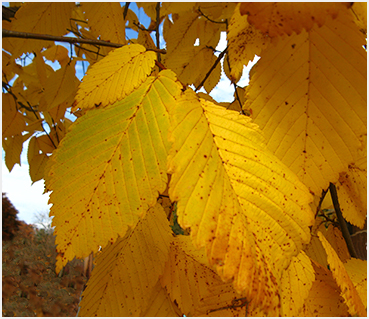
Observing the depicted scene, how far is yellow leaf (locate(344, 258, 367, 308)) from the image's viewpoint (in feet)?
0.99

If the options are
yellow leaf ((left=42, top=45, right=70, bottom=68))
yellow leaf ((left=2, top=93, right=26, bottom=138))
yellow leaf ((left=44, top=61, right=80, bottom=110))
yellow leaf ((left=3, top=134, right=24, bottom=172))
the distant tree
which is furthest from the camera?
the distant tree

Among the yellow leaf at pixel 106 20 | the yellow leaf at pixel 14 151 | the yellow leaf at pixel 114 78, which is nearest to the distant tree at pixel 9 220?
the yellow leaf at pixel 14 151

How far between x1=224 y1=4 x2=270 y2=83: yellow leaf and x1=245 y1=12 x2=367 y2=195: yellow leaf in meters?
0.01

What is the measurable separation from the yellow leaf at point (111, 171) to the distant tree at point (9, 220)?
11.2ft

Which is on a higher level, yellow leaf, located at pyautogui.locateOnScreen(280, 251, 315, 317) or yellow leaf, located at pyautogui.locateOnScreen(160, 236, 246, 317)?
yellow leaf, located at pyautogui.locateOnScreen(280, 251, 315, 317)

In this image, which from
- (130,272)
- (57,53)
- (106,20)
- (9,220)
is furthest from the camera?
(9,220)

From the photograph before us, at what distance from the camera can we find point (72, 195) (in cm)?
22

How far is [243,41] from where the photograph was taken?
24 cm

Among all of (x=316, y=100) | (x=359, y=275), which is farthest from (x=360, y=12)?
(x=359, y=275)

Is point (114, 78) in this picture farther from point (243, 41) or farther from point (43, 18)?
point (43, 18)

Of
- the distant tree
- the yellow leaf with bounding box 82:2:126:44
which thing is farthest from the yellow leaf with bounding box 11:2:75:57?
the distant tree

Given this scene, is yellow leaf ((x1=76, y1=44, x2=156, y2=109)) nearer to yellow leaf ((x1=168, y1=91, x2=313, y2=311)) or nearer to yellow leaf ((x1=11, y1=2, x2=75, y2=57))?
yellow leaf ((x1=168, y1=91, x2=313, y2=311))

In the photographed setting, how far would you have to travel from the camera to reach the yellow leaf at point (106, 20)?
417 mm

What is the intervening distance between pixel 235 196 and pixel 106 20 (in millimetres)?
366
